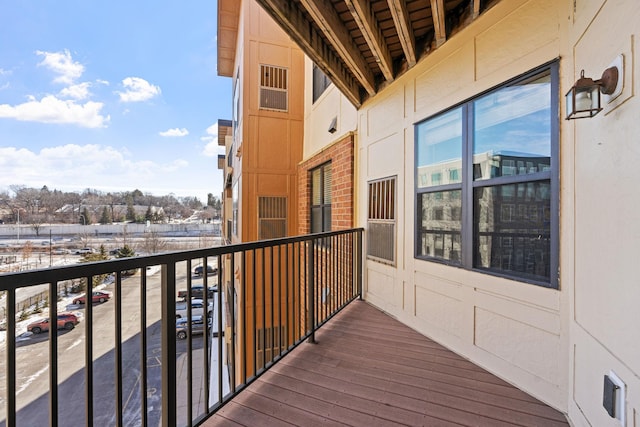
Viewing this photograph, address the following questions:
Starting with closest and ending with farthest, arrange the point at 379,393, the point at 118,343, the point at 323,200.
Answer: the point at 118,343, the point at 379,393, the point at 323,200

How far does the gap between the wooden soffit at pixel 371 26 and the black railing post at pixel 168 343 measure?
6.56 ft

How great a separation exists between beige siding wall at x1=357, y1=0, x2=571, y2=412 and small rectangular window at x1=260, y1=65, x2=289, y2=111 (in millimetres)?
4183

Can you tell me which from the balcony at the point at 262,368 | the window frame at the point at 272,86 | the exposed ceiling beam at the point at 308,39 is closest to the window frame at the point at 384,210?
the balcony at the point at 262,368

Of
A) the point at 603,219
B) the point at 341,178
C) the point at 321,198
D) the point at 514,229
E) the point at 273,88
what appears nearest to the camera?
the point at 603,219

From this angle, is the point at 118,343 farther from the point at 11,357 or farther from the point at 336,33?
the point at 336,33

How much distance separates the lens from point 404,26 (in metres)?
2.34

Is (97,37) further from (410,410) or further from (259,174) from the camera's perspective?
(410,410)

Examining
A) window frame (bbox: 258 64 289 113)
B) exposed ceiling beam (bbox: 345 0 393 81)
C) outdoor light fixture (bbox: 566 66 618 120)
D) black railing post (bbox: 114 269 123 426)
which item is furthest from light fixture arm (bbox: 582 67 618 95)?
window frame (bbox: 258 64 289 113)

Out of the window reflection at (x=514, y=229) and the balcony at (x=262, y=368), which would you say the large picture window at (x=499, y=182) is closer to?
the window reflection at (x=514, y=229)

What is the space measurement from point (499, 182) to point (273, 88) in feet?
20.7

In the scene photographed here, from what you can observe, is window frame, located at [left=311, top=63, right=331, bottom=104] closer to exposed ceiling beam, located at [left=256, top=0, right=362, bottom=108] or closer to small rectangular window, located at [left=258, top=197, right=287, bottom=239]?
exposed ceiling beam, located at [left=256, top=0, right=362, bottom=108]

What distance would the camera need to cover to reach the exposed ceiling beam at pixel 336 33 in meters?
2.18

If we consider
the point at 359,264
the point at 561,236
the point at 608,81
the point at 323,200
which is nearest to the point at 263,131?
the point at 323,200

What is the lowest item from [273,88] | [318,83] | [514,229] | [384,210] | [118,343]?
[118,343]
